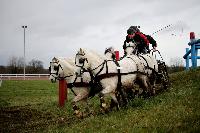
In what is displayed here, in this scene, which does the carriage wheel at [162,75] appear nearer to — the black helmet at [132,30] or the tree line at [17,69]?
the black helmet at [132,30]

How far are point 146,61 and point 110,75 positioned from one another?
246 centimetres

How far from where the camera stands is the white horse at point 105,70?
412 inches

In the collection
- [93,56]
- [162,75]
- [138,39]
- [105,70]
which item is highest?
[138,39]

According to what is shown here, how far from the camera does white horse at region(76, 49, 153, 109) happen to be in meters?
10.5

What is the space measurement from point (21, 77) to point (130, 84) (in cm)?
5112

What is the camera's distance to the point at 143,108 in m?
9.76

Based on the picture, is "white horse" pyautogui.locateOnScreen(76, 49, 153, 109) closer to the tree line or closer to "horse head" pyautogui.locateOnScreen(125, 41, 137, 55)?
"horse head" pyautogui.locateOnScreen(125, 41, 137, 55)

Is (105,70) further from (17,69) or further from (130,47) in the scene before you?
(17,69)

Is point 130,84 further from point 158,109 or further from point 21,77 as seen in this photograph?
point 21,77

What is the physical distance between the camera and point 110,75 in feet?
34.5

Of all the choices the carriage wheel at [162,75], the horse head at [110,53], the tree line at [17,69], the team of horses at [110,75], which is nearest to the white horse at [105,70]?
the team of horses at [110,75]

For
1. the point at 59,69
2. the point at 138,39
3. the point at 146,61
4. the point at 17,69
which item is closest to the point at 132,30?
the point at 138,39

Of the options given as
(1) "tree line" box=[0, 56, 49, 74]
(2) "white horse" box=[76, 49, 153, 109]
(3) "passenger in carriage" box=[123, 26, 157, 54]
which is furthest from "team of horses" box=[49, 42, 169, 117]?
(1) "tree line" box=[0, 56, 49, 74]

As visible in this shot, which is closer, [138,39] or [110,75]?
[110,75]
